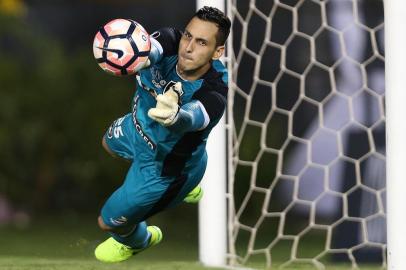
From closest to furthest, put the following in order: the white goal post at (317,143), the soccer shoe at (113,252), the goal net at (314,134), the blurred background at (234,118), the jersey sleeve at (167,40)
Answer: the jersey sleeve at (167,40) < the white goal post at (317,143) < the soccer shoe at (113,252) < the goal net at (314,134) < the blurred background at (234,118)

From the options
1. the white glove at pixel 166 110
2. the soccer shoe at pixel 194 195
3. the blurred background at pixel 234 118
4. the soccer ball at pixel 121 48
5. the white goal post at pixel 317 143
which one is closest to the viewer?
the white glove at pixel 166 110

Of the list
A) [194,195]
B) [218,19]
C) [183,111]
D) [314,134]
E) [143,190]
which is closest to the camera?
[183,111]

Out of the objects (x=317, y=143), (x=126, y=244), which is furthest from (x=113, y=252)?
(x=317, y=143)

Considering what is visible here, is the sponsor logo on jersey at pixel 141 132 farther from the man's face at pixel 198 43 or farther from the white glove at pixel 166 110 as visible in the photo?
the white glove at pixel 166 110

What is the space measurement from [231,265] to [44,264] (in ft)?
4.44

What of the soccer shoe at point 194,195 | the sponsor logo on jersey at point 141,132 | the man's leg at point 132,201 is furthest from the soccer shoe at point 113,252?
the sponsor logo on jersey at point 141,132

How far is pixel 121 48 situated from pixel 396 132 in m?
1.63

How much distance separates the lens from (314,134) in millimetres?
9109

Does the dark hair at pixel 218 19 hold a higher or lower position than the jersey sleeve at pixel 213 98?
higher

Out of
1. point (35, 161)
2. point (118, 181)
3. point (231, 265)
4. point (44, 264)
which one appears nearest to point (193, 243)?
point (118, 181)

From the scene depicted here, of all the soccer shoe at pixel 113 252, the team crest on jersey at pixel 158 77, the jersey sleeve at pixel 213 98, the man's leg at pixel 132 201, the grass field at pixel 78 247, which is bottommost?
the grass field at pixel 78 247

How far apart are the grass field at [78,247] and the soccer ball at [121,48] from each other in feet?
5.78

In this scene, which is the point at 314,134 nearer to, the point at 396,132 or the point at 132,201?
the point at 396,132

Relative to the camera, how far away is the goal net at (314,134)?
830 centimetres
